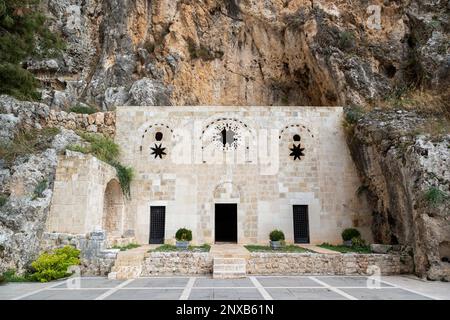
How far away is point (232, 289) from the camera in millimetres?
9617

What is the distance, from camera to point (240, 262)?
1207cm

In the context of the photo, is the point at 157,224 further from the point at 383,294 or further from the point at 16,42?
the point at 16,42

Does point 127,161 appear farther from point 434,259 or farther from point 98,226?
point 434,259

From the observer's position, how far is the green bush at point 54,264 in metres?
11.0

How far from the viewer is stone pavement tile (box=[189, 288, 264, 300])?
8.41 meters

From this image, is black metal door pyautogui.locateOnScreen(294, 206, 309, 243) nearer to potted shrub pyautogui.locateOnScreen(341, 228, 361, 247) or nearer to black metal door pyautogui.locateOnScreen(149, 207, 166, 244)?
potted shrub pyautogui.locateOnScreen(341, 228, 361, 247)

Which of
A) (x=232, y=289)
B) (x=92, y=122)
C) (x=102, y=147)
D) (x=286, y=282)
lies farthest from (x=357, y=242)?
(x=92, y=122)

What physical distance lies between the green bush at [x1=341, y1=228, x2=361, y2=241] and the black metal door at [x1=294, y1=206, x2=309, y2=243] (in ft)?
6.09

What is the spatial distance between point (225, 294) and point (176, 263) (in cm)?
386

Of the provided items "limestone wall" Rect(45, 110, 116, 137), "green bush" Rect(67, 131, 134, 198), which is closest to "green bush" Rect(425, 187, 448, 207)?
"green bush" Rect(67, 131, 134, 198)

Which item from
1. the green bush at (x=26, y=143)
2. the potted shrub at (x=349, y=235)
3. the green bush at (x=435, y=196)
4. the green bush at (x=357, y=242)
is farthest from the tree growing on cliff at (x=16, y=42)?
the green bush at (x=435, y=196)

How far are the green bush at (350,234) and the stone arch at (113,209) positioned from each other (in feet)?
36.2

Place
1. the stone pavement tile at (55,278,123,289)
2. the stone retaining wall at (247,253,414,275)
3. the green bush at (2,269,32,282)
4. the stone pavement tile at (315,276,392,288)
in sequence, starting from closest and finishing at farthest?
the stone pavement tile at (55,278,123,289)
the stone pavement tile at (315,276,392,288)
the green bush at (2,269,32,282)
the stone retaining wall at (247,253,414,275)

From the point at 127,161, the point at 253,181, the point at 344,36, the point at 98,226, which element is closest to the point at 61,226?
the point at 98,226
